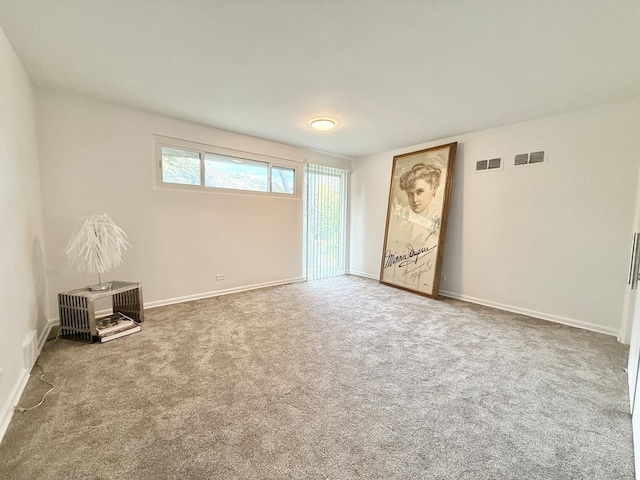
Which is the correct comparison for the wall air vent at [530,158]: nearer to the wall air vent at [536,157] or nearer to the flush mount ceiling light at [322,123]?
the wall air vent at [536,157]

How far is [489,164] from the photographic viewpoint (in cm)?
373

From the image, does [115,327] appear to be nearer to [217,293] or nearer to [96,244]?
[96,244]

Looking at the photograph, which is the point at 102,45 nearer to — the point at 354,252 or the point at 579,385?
the point at 579,385

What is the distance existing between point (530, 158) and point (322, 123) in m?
2.71

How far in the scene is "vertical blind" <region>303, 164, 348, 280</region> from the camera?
5.11 m

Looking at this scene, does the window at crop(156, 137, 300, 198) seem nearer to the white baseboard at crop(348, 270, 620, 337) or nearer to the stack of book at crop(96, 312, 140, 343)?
the stack of book at crop(96, 312, 140, 343)

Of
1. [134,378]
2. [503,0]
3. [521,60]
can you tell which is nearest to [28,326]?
[134,378]

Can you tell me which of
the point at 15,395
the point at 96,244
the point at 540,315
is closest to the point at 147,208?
the point at 96,244

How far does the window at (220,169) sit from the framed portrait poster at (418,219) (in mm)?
1886

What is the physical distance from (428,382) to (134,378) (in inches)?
86.2

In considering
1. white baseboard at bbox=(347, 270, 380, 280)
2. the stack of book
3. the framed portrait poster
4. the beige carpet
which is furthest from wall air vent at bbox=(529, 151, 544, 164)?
the stack of book

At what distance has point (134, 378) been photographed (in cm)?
194

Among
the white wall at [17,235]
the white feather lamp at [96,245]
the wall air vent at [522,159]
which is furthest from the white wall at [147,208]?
the wall air vent at [522,159]

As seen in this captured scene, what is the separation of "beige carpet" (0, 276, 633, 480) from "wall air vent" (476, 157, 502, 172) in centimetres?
216
